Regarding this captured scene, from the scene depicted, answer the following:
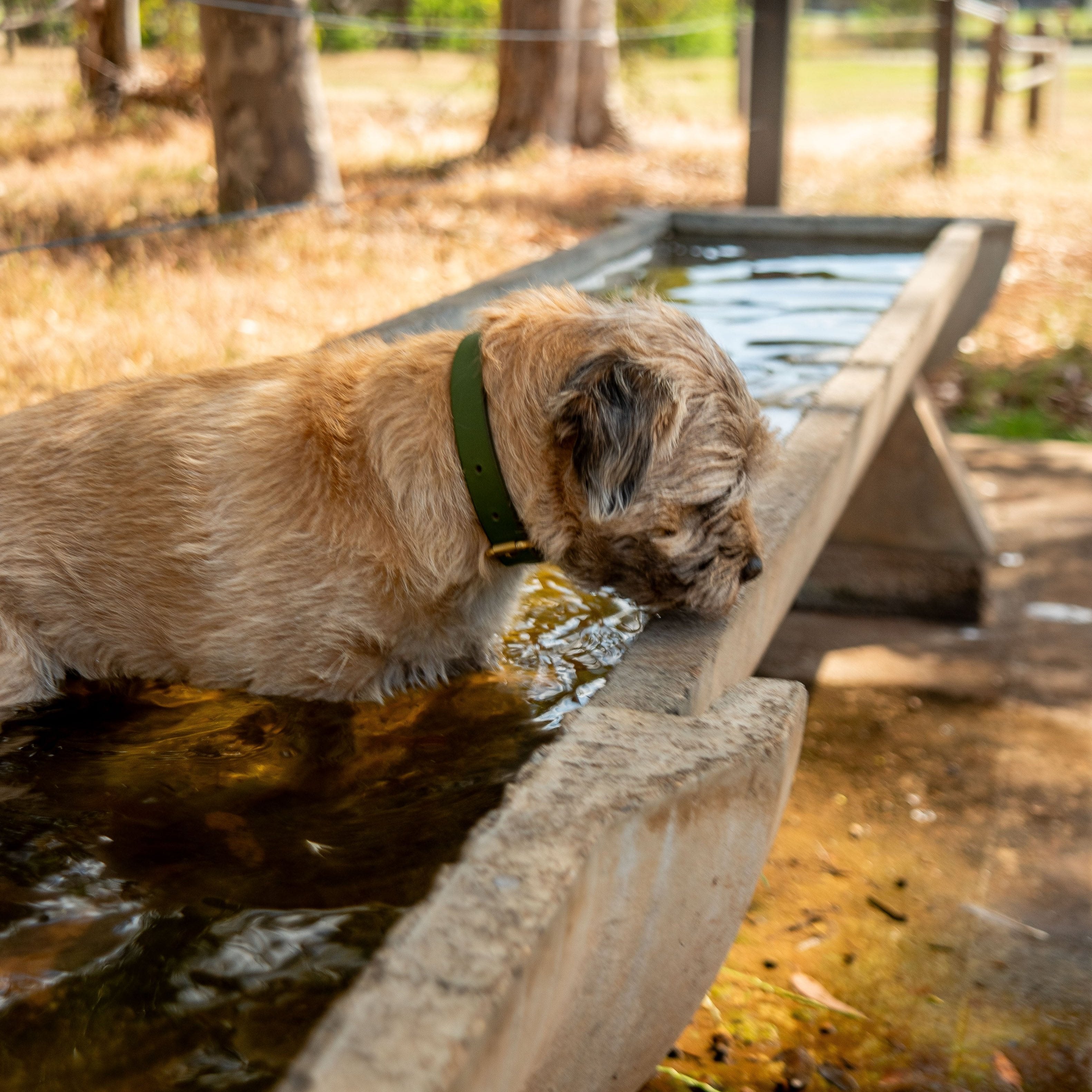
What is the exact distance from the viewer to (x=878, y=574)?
7340 millimetres

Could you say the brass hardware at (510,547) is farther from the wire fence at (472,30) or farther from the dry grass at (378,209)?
the wire fence at (472,30)

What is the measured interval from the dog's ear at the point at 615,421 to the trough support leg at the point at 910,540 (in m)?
4.45

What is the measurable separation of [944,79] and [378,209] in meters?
8.70

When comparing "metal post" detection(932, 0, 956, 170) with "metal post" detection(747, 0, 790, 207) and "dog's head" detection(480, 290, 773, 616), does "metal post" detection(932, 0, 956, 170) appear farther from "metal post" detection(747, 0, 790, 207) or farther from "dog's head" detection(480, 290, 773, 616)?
"dog's head" detection(480, 290, 773, 616)

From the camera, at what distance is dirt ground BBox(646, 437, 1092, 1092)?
11.1 feet

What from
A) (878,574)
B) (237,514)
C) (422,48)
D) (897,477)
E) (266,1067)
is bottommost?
(878,574)

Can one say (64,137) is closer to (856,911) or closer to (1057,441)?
(1057,441)

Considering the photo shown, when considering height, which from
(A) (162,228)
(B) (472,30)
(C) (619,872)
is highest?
(B) (472,30)

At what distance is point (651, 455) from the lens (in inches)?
111

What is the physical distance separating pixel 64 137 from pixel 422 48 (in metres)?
23.7

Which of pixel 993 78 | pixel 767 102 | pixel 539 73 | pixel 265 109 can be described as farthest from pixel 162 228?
pixel 993 78

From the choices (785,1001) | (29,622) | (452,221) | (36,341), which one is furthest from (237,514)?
(452,221)

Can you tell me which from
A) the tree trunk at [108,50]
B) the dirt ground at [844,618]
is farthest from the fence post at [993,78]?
the tree trunk at [108,50]

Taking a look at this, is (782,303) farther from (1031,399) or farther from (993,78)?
(993,78)
